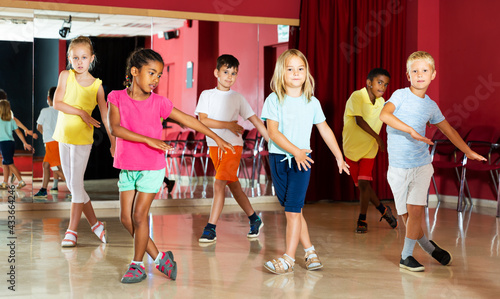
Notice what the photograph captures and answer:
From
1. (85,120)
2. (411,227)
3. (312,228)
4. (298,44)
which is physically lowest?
(312,228)

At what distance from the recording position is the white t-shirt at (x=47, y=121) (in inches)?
231

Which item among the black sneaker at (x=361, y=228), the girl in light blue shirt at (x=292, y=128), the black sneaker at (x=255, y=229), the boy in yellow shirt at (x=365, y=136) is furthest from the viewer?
the boy in yellow shirt at (x=365, y=136)

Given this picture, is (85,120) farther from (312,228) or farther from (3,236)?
(312,228)

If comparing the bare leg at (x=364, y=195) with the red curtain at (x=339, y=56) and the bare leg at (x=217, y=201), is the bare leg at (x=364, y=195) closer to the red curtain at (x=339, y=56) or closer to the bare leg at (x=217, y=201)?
the bare leg at (x=217, y=201)

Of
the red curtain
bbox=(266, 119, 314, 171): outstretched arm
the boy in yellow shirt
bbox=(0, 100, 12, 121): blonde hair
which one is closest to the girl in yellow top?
bbox=(266, 119, 314, 171): outstretched arm

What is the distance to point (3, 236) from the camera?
3955mm

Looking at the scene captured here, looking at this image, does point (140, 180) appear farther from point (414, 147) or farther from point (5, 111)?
point (5, 111)

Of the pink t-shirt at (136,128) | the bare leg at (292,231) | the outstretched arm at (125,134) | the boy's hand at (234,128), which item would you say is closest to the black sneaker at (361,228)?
the boy's hand at (234,128)

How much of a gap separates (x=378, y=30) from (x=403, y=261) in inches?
158

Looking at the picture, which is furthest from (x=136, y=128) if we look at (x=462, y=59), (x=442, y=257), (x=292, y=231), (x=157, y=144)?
(x=462, y=59)

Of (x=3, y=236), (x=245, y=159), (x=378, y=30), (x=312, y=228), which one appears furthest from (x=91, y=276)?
(x=378, y=30)

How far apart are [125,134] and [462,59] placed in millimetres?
4846

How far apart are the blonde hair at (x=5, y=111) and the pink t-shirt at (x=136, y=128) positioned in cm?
375

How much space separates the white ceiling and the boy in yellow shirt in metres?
2.73
